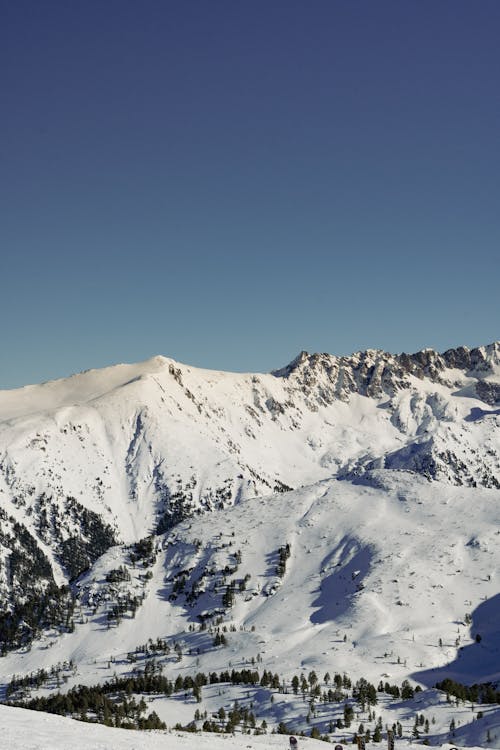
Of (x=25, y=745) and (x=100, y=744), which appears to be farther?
(x=100, y=744)

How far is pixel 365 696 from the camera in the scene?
159375mm

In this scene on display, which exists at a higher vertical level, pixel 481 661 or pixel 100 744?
pixel 100 744

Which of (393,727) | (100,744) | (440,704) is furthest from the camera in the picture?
(440,704)

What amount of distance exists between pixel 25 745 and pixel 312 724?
105986 mm

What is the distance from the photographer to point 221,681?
194m

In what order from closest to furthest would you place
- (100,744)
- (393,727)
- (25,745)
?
(25,745) → (100,744) → (393,727)

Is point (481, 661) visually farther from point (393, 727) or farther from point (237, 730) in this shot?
point (237, 730)

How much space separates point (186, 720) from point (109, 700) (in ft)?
83.1

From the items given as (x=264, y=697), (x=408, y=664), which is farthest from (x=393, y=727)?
(x=408, y=664)

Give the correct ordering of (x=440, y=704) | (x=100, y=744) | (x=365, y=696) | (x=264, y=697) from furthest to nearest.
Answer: (x=264, y=697)
(x=365, y=696)
(x=440, y=704)
(x=100, y=744)

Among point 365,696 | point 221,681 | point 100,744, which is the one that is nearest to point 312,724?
point 365,696

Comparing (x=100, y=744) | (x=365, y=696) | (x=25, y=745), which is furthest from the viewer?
(x=365, y=696)

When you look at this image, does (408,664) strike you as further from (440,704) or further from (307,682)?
(440,704)

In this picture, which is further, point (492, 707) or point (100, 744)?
point (492, 707)
